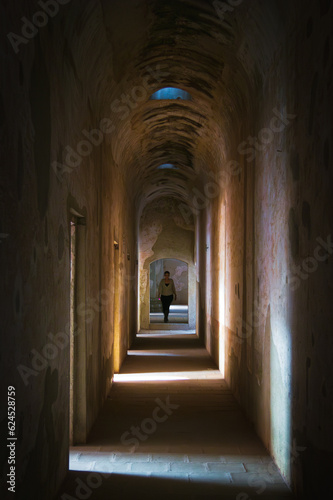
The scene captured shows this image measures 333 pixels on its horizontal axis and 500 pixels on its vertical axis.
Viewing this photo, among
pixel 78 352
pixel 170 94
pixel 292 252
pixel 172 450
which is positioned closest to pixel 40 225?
pixel 292 252

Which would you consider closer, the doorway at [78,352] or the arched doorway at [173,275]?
the doorway at [78,352]

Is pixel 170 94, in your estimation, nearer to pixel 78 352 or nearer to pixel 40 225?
pixel 78 352

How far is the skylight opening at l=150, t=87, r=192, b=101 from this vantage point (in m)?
8.48

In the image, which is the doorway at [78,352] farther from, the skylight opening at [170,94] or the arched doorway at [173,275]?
the arched doorway at [173,275]

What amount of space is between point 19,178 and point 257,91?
3650mm

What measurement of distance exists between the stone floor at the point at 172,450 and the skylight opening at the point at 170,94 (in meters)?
4.82

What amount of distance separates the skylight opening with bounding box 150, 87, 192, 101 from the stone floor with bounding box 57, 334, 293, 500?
4.82 meters

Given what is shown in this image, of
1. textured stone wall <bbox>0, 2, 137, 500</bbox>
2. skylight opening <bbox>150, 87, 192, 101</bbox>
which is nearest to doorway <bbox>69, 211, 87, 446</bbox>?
textured stone wall <bbox>0, 2, 137, 500</bbox>

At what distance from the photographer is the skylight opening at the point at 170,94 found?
848cm

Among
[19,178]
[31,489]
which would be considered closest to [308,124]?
[19,178]

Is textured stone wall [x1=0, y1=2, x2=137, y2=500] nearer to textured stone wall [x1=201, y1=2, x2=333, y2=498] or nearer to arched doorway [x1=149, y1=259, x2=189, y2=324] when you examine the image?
textured stone wall [x1=201, y1=2, x2=333, y2=498]

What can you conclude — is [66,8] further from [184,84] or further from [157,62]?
[184,84]

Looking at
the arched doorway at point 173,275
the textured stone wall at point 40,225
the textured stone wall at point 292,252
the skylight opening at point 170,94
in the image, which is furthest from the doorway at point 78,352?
the arched doorway at point 173,275

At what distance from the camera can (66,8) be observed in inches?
145
